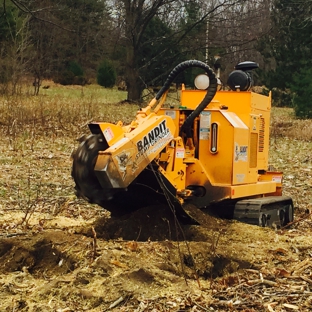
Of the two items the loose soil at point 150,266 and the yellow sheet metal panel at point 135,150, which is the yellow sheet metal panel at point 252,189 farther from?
the yellow sheet metal panel at point 135,150

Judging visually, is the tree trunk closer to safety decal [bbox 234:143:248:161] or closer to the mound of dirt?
safety decal [bbox 234:143:248:161]

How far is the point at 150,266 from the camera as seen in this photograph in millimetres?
5582

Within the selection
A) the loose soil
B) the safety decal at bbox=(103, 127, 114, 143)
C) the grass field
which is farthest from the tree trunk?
the safety decal at bbox=(103, 127, 114, 143)

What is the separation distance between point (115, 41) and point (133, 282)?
25.1 metres

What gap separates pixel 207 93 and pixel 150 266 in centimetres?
264

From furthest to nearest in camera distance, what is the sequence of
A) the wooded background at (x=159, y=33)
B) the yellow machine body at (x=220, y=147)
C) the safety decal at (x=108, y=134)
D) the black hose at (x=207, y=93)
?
the wooded background at (x=159, y=33) < the yellow machine body at (x=220, y=147) < the black hose at (x=207, y=93) < the safety decal at (x=108, y=134)

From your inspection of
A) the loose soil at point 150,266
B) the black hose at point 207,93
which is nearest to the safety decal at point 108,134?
the loose soil at point 150,266

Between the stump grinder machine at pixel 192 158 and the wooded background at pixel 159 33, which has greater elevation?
the wooded background at pixel 159 33

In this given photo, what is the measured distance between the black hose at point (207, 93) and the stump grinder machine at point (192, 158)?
12 mm

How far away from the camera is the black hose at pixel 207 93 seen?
24.5 ft

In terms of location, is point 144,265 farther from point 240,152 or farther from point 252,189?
point 252,189

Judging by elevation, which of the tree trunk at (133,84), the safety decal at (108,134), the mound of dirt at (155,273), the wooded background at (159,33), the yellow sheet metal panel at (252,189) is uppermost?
the wooded background at (159,33)

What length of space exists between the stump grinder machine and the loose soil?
0.32 metres

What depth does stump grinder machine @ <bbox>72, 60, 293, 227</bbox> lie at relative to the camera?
6.45 m
